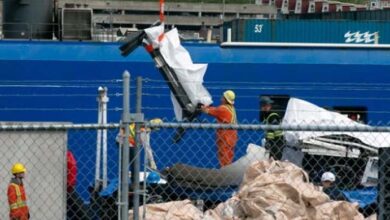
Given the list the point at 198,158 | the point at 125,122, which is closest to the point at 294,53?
the point at 198,158

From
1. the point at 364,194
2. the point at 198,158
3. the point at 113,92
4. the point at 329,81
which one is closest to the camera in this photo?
the point at 364,194

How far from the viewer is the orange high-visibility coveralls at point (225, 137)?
1166 centimetres

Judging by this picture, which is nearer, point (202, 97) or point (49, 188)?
point (49, 188)

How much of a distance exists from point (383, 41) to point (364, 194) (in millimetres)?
10357

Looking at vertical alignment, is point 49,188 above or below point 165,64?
below

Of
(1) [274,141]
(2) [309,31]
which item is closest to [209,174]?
(1) [274,141]

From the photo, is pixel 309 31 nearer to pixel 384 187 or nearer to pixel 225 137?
pixel 225 137

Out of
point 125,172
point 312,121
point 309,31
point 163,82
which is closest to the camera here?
point 125,172

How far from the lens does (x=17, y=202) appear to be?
29.4 feet

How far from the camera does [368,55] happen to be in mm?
15812

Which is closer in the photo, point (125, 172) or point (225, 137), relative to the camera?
point (125, 172)

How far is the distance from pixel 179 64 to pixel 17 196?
4382 millimetres

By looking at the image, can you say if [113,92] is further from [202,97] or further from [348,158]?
[348,158]

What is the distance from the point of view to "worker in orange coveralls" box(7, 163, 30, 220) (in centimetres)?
886
